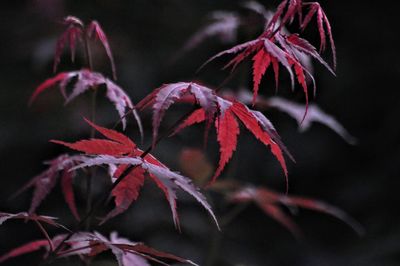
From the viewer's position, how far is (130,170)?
735 mm

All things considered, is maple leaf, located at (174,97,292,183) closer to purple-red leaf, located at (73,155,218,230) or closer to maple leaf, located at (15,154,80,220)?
purple-red leaf, located at (73,155,218,230)

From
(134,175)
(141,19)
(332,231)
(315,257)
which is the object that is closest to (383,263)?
(315,257)

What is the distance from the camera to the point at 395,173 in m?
2.36

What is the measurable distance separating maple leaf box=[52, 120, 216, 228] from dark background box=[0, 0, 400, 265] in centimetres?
146

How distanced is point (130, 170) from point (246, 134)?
167cm

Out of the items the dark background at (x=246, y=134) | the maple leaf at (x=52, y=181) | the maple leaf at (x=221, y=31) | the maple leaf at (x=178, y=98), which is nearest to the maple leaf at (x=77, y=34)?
the maple leaf at (x=52, y=181)

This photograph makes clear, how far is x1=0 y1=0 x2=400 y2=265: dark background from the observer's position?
2320 millimetres

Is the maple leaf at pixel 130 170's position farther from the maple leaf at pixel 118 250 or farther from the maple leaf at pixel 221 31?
the maple leaf at pixel 221 31

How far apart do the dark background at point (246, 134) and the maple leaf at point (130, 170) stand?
4.80 ft

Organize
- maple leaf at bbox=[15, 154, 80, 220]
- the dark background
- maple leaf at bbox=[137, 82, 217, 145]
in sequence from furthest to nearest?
the dark background, maple leaf at bbox=[15, 154, 80, 220], maple leaf at bbox=[137, 82, 217, 145]

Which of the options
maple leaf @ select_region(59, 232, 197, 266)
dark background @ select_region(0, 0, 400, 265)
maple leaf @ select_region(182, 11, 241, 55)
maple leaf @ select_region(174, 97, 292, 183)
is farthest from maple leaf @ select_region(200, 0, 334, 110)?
dark background @ select_region(0, 0, 400, 265)

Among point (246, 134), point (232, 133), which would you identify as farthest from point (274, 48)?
point (246, 134)

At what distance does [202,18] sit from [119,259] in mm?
1901

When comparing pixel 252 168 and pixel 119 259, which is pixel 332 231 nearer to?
pixel 252 168
